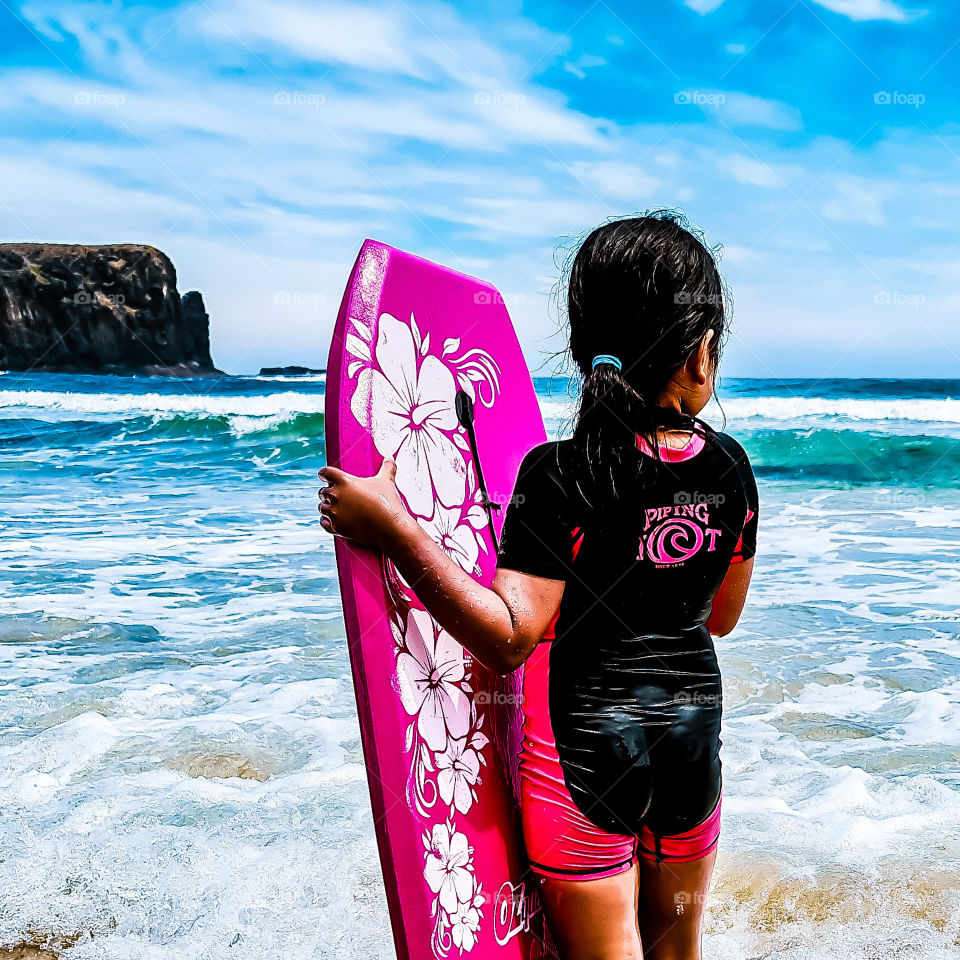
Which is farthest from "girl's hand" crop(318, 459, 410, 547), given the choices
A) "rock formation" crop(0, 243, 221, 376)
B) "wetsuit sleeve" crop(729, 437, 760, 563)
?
"rock formation" crop(0, 243, 221, 376)

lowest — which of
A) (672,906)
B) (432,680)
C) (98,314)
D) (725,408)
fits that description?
(672,906)

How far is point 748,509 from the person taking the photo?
1323mm

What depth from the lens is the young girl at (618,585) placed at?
1180 mm

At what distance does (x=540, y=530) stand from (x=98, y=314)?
50263 mm

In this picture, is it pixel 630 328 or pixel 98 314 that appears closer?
pixel 630 328

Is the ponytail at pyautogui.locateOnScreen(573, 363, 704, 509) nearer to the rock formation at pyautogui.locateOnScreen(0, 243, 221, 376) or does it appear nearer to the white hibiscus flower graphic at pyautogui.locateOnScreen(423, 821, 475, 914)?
the white hibiscus flower graphic at pyautogui.locateOnScreen(423, 821, 475, 914)

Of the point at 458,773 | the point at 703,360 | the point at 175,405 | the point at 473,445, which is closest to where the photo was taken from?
the point at 703,360

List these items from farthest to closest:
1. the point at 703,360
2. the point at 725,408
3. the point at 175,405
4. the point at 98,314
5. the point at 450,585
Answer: the point at 98,314 < the point at 175,405 < the point at 725,408 < the point at 703,360 < the point at 450,585

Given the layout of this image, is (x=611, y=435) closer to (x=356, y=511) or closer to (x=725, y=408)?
(x=356, y=511)

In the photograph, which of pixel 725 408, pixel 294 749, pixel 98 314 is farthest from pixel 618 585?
pixel 98 314

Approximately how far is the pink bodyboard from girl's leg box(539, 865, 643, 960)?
0.15 metres

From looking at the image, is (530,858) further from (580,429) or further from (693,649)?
(580,429)

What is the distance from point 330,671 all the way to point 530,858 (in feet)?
9.65

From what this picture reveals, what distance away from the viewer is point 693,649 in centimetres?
131
